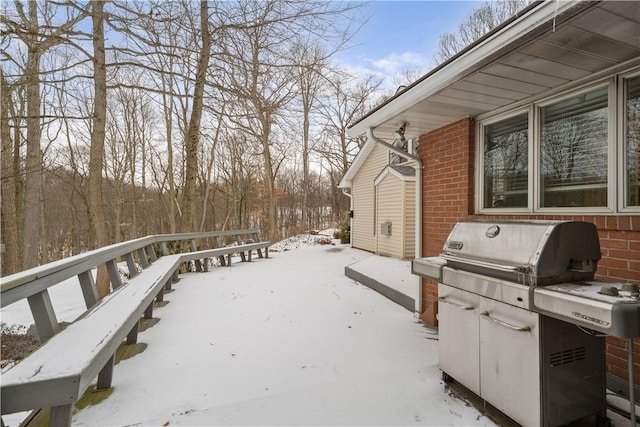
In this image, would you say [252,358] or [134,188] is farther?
[134,188]

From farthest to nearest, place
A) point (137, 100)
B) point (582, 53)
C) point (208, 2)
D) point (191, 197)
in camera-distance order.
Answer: point (137, 100)
point (191, 197)
point (208, 2)
point (582, 53)

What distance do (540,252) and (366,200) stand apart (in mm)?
10309

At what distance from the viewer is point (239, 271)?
7.19 metres

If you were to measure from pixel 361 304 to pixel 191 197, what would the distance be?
6.11 metres

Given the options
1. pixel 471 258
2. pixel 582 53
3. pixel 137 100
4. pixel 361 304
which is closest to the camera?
pixel 582 53

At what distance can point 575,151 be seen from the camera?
261 cm

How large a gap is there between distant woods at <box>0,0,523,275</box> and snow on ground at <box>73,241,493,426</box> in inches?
166

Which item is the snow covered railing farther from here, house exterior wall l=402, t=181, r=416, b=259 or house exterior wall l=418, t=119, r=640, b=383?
house exterior wall l=402, t=181, r=416, b=259

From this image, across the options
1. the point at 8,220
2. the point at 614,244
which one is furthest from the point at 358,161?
the point at 8,220

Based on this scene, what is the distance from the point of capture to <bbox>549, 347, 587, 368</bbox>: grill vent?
1.82 m

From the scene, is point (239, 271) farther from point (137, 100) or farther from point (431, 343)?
point (137, 100)

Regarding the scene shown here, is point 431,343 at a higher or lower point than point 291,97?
lower

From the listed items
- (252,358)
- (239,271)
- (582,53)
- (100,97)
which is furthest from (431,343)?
(100,97)

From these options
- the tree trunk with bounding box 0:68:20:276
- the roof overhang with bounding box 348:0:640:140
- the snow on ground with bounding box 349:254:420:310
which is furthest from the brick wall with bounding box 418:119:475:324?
the tree trunk with bounding box 0:68:20:276
